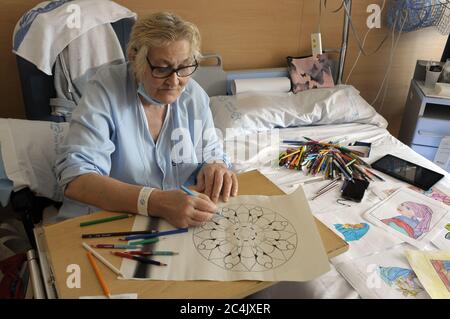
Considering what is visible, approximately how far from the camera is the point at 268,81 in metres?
2.20

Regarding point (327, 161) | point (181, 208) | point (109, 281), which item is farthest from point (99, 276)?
point (327, 161)

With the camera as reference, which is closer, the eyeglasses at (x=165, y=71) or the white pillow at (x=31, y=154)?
the eyeglasses at (x=165, y=71)

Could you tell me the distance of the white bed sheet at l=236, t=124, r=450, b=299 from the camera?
0.92m

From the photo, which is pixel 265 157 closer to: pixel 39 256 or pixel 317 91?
pixel 317 91

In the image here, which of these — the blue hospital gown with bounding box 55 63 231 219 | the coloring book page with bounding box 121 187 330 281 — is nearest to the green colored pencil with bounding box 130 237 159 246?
the coloring book page with bounding box 121 187 330 281

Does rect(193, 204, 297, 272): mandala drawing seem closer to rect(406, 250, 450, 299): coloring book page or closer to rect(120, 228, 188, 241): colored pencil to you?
rect(120, 228, 188, 241): colored pencil

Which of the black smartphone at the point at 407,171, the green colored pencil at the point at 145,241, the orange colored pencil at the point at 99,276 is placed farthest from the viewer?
the black smartphone at the point at 407,171

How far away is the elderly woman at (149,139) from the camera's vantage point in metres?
0.90

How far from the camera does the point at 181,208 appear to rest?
85 centimetres

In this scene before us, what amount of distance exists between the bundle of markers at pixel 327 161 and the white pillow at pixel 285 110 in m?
0.34

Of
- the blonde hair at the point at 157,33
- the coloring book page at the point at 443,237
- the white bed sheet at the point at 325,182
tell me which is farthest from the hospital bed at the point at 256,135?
the blonde hair at the point at 157,33

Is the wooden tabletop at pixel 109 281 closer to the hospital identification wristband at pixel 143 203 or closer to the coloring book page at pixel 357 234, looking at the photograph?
the hospital identification wristband at pixel 143 203

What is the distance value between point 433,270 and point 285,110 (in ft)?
3.96

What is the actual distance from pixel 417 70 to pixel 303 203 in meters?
1.92
